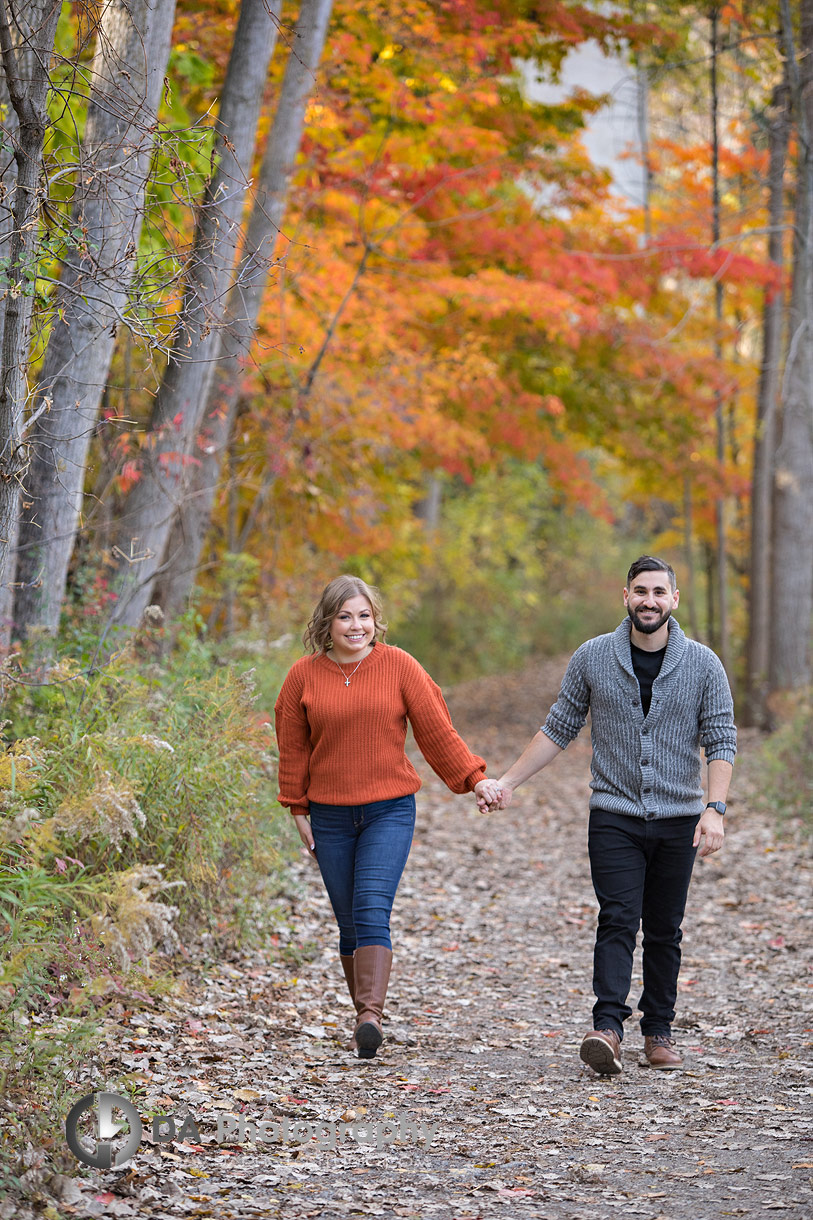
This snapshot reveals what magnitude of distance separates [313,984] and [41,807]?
1954mm

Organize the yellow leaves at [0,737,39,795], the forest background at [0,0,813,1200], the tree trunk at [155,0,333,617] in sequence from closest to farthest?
the yellow leaves at [0,737,39,795]
the forest background at [0,0,813,1200]
the tree trunk at [155,0,333,617]

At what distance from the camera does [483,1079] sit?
4809 millimetres

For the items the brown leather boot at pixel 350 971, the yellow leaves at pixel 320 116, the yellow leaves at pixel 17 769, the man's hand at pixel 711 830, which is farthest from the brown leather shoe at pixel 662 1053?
the yellow leaves at pixel 320 116

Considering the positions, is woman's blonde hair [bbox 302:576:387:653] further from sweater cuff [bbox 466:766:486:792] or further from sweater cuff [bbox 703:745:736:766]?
sweater cuff [bbox 703:745:736:766]

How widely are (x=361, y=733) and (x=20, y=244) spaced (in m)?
2.26

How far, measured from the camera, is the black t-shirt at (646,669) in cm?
493

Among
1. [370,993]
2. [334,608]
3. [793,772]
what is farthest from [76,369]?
[793,772]

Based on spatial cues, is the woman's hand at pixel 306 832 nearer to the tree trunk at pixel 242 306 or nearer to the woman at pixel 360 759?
the woman at pixel 360 759

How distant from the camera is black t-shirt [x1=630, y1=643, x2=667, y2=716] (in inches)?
194

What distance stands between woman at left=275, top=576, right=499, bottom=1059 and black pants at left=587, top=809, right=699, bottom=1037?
0.56 metres

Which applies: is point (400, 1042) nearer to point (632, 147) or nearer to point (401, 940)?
point (401, 940)

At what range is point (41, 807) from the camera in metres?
4.81

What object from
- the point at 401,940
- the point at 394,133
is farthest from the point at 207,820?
the point at 394,133

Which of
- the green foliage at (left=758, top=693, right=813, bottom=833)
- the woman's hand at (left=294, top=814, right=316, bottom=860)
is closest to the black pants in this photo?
the woman's hand at (left=294, top=814, right=316, bottom=860)
